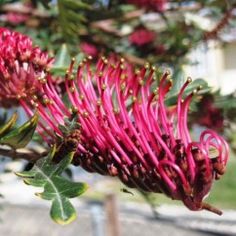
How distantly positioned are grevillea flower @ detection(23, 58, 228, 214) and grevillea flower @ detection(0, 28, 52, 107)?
5 cm

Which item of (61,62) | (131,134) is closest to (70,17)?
(61,62)

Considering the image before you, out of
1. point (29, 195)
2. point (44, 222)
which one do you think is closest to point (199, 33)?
point (44, 222)

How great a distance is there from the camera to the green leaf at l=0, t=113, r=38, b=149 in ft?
1.82

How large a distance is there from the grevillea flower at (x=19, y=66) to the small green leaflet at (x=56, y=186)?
0.14m

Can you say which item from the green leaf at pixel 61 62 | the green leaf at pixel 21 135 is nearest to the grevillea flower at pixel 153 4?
the green leaf at pixel 61 62

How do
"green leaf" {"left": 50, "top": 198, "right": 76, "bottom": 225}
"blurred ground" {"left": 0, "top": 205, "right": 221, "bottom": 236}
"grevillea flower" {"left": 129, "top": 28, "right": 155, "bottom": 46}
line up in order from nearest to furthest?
"green leaf" {"left": 50, "top": 198, "right": 76, "bottom": 225}, "grevillea flower" {"left": 129, "top": 28, "right": 155, "bottom": 46}, "blurred ground" {"left": 0, "top": 205, "right": 221, "bottom": 236}

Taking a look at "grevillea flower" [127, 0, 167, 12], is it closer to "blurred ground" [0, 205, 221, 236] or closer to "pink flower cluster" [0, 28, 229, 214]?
"pink flower cluster" [0, 28, 229, 214]

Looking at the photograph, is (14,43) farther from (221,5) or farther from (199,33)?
(199,33)

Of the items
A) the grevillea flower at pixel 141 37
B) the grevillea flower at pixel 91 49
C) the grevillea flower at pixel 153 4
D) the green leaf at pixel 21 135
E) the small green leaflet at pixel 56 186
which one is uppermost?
the grevillea flower at pixel 153 4

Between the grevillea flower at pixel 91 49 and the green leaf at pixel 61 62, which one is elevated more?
the green leaf at pixel 61 62

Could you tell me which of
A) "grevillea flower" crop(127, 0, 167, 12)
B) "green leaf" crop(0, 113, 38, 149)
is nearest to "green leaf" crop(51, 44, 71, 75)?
"green leaf" crop(0, 113, 38, 149)

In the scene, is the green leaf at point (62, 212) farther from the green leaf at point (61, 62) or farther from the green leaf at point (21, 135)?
the green leaf at point (61, 62)

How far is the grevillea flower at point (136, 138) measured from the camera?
0.55 m

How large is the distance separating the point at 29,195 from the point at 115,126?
4.86 meters
